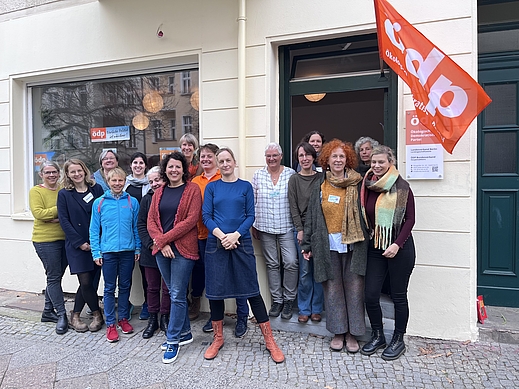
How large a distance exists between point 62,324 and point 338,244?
3.08 metres

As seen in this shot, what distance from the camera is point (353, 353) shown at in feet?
11.8

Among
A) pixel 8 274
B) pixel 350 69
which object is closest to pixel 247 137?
pixel 350 69

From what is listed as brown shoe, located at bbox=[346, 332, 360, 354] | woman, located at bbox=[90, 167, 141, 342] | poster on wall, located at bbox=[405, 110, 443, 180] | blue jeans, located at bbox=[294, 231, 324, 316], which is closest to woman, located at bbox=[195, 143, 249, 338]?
blue jeans, located at bbox=[294, 231, 324, 316]

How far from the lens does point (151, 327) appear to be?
13.3 ft

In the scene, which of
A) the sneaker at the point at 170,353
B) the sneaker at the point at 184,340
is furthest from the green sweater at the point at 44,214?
the sneaker at the point at 170,353

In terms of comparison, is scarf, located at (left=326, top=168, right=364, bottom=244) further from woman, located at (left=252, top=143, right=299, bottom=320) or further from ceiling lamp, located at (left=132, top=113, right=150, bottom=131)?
ceiling lamp, located at (left=132, top=113, right=150, bottom=131)

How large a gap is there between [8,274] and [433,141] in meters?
5.94

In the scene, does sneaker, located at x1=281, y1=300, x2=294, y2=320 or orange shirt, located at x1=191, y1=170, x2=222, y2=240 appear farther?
sneaker, located at x1=281, y1=300, x2=294, y2=320

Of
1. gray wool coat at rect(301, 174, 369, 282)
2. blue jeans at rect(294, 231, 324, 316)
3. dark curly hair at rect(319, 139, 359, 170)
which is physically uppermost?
dark curly hair at rect(319, 139, 359, 170)

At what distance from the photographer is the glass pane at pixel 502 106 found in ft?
13.6

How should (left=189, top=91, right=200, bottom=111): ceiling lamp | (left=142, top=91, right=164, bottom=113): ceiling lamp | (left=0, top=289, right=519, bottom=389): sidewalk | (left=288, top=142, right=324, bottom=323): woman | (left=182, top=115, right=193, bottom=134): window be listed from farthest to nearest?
(left=142, top=91, right=164, bottom=113): ceiling lamp → (left=182, top=115, right=193, bottom=134): window → (left=189, top=91, right=200, bottom=111): ceiling lamp → (left=288, top=142, right=324, bottom=323): woman → (left=0, top=289, right=519, bottom=389): sidewalk

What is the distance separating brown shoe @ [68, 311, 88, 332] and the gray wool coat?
2537 millimetres

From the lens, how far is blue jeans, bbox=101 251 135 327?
3.97 metres

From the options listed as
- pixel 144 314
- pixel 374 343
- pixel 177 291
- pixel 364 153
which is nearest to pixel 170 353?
pixel 177 291
